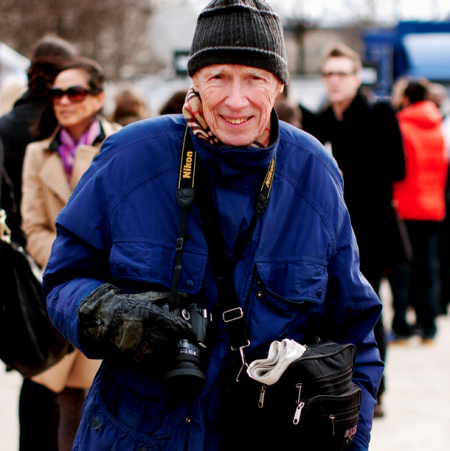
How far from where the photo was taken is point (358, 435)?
1807 mm

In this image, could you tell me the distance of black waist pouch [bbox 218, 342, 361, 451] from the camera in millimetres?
1608

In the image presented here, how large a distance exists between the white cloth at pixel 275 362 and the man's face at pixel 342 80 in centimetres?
303

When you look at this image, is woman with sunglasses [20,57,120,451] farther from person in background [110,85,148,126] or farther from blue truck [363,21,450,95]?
blue truck [363,21,450,95]

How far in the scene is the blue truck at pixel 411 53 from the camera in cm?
1137

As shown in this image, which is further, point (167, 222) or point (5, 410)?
point (5, 410)

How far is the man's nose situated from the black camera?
55 cm

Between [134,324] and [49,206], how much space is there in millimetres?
1999

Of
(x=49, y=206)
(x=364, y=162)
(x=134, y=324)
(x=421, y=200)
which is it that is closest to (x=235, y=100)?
(x=134, y=324)

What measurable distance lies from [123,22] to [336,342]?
24922mm

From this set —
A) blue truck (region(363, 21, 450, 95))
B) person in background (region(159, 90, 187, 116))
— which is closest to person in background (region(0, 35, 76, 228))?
person in background (region(159, 90, 187, 116))

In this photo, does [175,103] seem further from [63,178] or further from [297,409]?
[297,409]

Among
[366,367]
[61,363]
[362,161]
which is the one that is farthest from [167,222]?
[362,161]

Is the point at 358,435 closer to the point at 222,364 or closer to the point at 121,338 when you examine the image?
the point at 222,364

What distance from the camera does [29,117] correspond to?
379 cm
